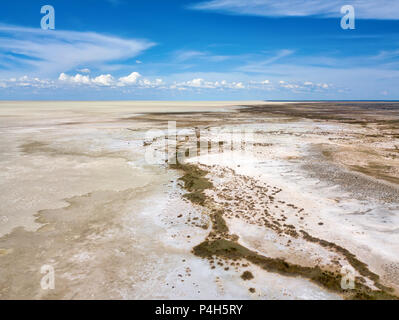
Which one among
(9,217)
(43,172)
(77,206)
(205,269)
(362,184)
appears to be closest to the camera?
(205,269)

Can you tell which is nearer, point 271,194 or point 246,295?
point 246,295

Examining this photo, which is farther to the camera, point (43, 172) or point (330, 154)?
point (330, 154)

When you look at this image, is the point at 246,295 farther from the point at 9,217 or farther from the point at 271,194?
the point at 9,217

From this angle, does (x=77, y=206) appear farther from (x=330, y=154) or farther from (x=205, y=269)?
(x=330, y=154)

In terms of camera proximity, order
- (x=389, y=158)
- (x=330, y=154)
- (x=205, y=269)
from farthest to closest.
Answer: (x=330, y=154) → (x=389, y=158) → (x=205, y=269)

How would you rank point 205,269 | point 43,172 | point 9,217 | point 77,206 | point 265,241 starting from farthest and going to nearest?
point 43,172 < point 77,206 < point 9,217 < point 265,241 < point 205,269
